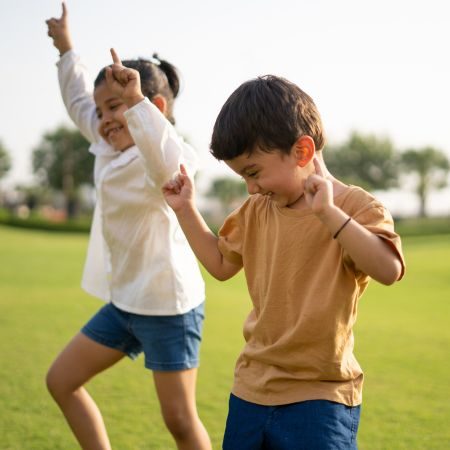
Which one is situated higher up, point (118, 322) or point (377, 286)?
point (118, 322)

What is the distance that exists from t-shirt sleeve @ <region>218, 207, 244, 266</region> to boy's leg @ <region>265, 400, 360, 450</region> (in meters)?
0.51

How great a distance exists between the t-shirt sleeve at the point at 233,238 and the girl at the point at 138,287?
44 centimetres

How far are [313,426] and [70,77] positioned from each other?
225cm

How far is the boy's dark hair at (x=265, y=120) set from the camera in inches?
78.0

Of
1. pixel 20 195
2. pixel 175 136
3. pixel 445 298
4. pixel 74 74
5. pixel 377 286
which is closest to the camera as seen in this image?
pixel 175 136

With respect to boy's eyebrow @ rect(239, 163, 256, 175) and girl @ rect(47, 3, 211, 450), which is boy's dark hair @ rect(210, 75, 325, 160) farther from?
girl @ rect(47, 3, 211, 450)

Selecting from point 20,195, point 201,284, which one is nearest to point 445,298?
point 201,284

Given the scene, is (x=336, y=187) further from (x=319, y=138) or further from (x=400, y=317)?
(x=400, y=317)

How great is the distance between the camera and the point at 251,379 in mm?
2109

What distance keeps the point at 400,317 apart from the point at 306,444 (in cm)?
587

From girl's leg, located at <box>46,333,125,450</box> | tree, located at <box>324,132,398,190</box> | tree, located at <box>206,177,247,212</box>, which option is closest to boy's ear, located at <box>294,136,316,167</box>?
girl's leg, located at <box>46,333,125,450</box>

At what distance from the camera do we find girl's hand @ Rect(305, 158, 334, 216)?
5.98 feet

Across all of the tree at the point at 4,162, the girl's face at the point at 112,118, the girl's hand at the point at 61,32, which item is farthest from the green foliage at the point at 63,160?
the girl's face at the point at 112,118

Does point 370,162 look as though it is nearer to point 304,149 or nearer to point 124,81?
point 124,81
